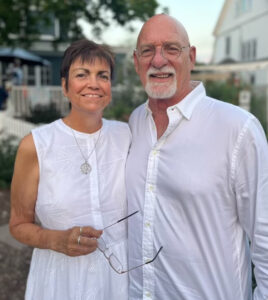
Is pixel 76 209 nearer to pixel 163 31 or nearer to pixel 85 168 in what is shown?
pixel 85 168

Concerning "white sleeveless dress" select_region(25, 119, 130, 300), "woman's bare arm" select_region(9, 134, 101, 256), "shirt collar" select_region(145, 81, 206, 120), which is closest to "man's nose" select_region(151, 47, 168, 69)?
"shirt collar" select_region(145, 81, 206, 120)

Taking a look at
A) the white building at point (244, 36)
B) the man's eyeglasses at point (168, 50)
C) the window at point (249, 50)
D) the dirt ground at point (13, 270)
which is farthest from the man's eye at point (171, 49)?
the window at point (249, 50)

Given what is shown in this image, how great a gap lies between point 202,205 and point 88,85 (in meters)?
0.92

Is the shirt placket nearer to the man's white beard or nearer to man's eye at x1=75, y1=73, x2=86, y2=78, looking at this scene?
the man's white beard

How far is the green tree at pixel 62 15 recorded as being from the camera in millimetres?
7891

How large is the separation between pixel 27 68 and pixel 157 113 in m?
22.7

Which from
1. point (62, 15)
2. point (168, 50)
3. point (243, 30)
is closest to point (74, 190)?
point (168, 50)

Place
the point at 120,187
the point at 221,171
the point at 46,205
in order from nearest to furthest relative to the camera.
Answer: the point at 221,171 < the point at 46,205 < the point at 120,187

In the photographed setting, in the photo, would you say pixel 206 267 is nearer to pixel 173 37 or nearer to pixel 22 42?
pixel 173 37

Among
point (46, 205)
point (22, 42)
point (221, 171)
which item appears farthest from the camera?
point (22, 42)

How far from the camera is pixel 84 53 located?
7.17ft

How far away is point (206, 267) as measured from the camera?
2.03 meters

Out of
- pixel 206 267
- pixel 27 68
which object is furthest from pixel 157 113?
pixel 27 68

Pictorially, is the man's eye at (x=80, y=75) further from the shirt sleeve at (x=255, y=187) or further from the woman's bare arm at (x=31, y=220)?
the shirt sleeve at (x=255, y=187)
